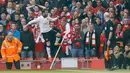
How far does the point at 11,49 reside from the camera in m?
23.2

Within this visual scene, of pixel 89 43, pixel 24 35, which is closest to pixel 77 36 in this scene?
pixel 89 43

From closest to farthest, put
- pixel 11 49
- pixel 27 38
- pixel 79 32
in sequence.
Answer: pixel 11 49, pixel 27 38, pixel 79 32

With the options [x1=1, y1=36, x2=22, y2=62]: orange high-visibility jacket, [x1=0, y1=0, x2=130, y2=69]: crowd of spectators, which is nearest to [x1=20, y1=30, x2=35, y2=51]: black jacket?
[x1=0, y1=0, x2=130, y2=69]: crowd of spectators

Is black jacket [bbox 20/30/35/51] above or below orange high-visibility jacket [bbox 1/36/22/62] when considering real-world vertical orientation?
above

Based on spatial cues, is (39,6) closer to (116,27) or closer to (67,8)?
(67,8)

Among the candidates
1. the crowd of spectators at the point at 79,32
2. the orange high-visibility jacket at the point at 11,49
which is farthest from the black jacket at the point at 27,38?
the orange high-visibility jacket at the point at 11,49

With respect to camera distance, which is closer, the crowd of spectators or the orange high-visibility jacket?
the orange high-visibility jacket

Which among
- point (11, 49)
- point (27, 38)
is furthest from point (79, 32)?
point (11, 49)

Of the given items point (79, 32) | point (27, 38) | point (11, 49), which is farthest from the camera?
point (79, 32)

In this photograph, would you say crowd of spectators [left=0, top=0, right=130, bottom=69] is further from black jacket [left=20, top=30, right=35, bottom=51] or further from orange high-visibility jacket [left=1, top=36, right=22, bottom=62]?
orange high-visibility jacket [left=1, top=36, right=22, bottom=62]

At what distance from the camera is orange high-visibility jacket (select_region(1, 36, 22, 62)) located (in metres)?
23.1

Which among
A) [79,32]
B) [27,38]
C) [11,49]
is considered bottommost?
[11,49]

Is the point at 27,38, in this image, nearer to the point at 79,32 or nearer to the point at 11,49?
the point at 11,49

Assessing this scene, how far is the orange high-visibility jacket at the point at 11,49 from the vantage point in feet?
75.7
